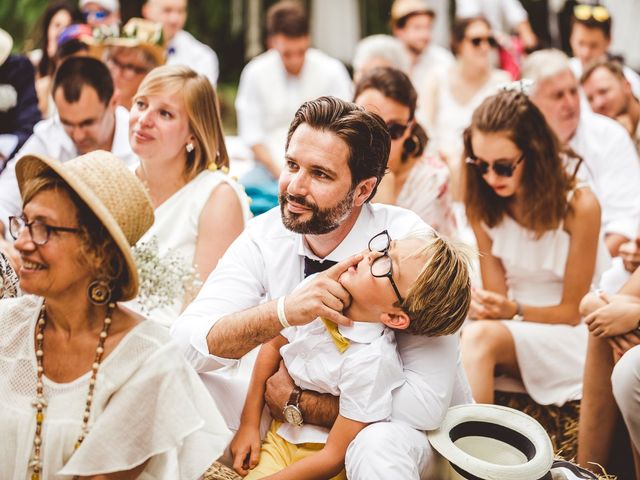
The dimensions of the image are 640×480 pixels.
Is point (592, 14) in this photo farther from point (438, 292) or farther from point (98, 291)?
point (98, 291)

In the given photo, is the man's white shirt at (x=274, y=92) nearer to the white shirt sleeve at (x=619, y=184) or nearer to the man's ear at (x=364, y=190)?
the white shirt sleeve at (x=619, y=184)

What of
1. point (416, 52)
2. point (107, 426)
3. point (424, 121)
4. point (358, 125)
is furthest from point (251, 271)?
point (416, 52)

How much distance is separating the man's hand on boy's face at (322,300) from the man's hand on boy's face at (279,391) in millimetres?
272

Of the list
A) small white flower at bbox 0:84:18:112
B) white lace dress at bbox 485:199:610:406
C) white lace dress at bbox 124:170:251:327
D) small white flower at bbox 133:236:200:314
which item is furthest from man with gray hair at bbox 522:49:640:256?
small white flower at bbox 0:84:18:112

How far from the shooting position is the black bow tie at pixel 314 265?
2973 mm

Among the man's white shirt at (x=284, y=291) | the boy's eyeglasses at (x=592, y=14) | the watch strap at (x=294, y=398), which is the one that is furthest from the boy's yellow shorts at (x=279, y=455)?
the boy's eyeglasses at (x=592, y=14)

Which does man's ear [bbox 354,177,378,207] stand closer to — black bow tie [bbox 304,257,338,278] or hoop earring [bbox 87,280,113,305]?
black bow tie [bbox 304,257,338,278]

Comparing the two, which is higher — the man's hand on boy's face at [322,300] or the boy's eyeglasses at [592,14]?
the boy's eyeglasses at [592,14]

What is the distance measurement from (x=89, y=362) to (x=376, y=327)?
88 cm

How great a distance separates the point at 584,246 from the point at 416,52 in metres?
4.79

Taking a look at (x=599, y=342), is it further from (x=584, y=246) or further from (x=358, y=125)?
(x=358, y=125)

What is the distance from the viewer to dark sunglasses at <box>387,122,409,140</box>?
4.32 m

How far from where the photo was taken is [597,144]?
206 inches

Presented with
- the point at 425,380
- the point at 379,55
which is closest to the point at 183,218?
the point at 425,380
